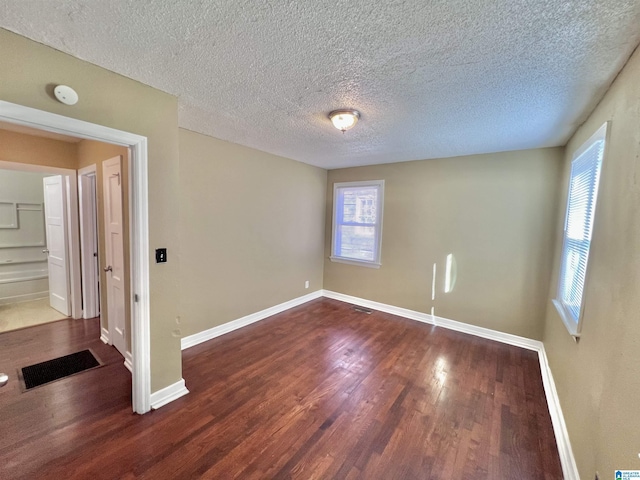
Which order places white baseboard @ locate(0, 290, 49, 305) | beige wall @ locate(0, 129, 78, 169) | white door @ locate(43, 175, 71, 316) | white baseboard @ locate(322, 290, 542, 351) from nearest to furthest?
Answer: beige wall @ locate(0, 129, 78, 169) → white baseboard @ locate(322, 290, 542, 351) → white door @ locate(43, 175, 71, 316) → white baseboard @ locate(0, 290, 49, 305)

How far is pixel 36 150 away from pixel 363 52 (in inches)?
157

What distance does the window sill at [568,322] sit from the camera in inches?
70.2

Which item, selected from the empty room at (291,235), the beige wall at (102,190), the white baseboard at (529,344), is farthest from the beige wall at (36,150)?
the white baseboard at (529,344)

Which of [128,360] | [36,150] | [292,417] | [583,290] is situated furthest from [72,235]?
[583,290]

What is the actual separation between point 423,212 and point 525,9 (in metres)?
3.01

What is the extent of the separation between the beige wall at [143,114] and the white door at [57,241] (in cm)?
261

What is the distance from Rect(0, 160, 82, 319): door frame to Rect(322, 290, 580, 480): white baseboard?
3768 mm

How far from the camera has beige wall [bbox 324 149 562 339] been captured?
3156 millimetres

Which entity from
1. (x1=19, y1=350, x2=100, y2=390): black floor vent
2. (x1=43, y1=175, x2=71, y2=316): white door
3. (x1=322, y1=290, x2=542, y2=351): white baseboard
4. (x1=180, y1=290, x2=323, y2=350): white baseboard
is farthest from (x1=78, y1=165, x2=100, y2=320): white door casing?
(x1=322, y1=290, x2=542, y2=351): white baseboard

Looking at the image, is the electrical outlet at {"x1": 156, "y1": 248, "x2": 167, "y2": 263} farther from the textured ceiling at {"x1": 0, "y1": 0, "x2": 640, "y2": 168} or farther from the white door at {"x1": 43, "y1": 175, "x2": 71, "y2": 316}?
the white door at {"x1": 43, "y1": 175, "x2": 71, "y2": 316}

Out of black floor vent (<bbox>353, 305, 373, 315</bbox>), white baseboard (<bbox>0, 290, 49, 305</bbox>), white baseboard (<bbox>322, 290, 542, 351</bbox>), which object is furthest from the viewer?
black floor vent (<bbox>353, 305, 373, 315</bbox>)

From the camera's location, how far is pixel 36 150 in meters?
3.10

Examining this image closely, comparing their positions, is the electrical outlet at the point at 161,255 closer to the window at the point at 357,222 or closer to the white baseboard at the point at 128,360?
the white baseboard at the point at 128,360

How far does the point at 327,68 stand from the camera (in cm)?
157
